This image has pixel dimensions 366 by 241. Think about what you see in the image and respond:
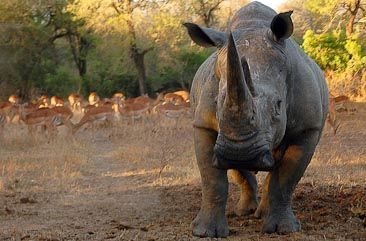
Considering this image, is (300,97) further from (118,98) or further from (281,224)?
(118,98)

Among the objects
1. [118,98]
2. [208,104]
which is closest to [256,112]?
[208,104]

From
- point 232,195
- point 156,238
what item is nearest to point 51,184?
point 232,195

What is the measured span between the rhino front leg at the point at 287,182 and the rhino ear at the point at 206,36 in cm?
106

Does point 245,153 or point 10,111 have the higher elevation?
point 245,153

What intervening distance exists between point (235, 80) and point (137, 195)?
429 cm

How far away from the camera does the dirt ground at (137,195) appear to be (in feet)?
18.9

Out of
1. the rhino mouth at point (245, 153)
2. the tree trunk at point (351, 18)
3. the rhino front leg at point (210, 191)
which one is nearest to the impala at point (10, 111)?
the tree trunk at point (351, 18)

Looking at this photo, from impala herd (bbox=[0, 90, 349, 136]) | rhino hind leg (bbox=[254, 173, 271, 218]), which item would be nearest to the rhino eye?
rhino hind leg (bbox=[254, 173, 271, 218])

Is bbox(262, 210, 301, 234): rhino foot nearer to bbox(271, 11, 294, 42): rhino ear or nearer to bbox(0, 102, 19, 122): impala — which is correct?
bbox(271, 11, 294, 42): rhino ear

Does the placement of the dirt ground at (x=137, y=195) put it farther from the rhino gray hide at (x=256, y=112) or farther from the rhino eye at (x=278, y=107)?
the rhino eye at (x=278, y=107)

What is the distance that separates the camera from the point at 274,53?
16.5 feet

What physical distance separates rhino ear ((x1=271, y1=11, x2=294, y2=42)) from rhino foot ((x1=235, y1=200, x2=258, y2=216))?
2.20 metres

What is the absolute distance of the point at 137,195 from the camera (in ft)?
27.2

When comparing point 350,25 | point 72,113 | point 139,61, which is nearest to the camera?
point 72,113
